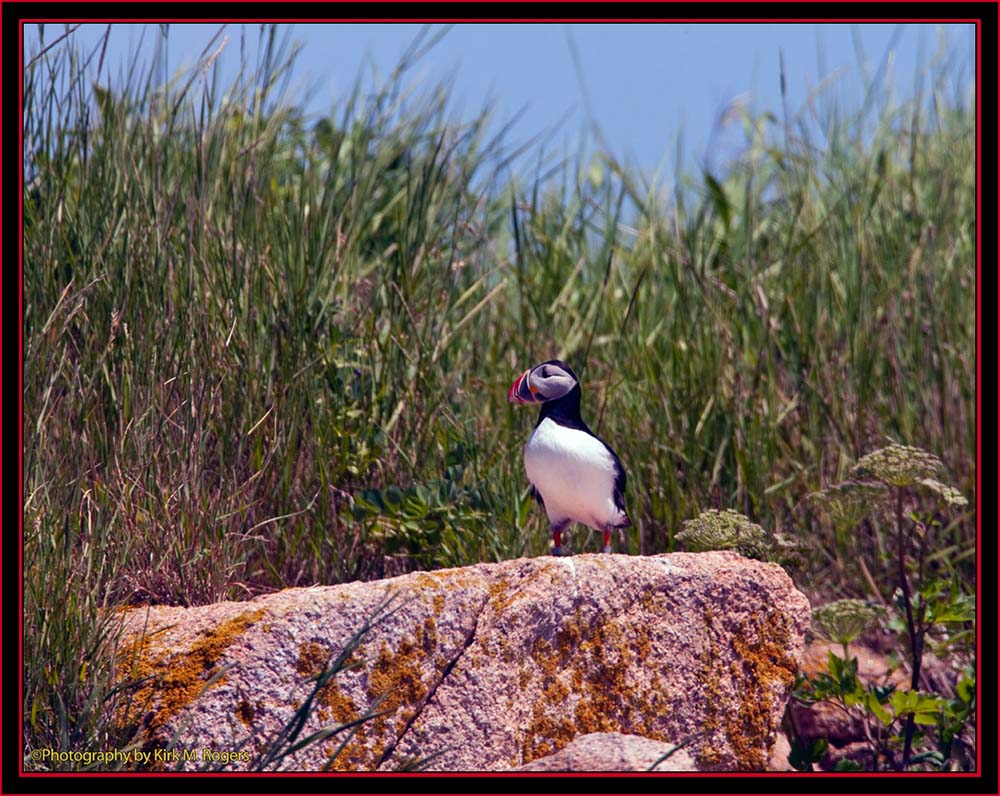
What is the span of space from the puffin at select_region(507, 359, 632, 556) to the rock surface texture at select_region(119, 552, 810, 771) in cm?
37

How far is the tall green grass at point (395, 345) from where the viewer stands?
12.6ft

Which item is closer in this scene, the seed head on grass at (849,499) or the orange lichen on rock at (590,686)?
the orange lichen on rock at (590,686)

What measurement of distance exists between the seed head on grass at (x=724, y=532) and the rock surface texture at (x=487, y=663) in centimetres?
20

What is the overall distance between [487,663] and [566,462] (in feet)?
2.59

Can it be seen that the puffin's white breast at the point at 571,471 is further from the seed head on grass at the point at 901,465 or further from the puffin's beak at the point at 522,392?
the seed head on grass at the point at 901,465

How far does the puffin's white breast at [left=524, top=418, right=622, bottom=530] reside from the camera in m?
3.91

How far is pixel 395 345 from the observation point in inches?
191

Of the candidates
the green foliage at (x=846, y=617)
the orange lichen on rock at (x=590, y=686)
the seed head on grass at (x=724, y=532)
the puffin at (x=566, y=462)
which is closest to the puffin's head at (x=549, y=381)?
the puffin at (x=566, y=462)

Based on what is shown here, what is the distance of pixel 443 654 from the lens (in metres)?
3.36

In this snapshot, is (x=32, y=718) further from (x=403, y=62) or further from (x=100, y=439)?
(x=403, y=62)

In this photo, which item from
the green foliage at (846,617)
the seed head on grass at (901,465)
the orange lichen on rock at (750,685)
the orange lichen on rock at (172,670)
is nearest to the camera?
the orange lichen on rock at (172,670)

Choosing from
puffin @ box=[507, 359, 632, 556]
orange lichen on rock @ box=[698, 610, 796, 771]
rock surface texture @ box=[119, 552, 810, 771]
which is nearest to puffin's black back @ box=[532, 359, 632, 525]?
puffin @ box=[507, 359, 632, 556]

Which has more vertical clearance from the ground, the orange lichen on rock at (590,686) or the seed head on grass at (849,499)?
the seed head on grass at (849,499)

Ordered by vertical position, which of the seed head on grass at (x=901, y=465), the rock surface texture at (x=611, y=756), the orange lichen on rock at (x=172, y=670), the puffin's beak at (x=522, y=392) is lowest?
the rock surface texture at (x=611, y=756)
